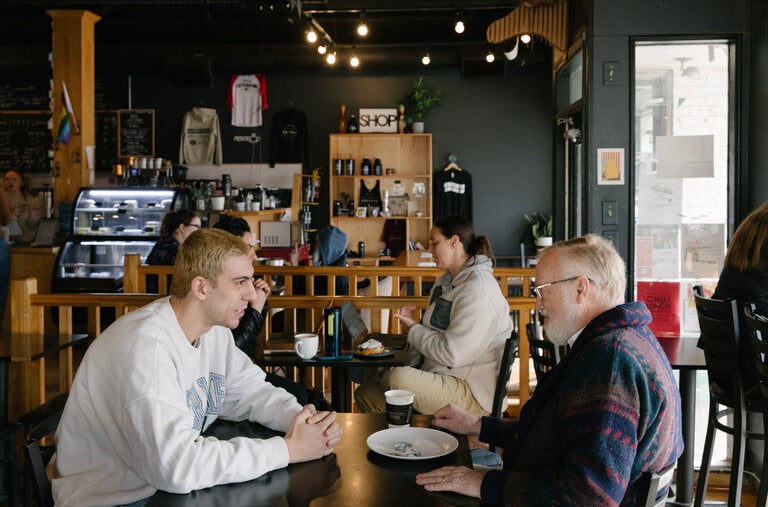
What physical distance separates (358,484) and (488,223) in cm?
987

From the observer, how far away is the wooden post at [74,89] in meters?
8.37

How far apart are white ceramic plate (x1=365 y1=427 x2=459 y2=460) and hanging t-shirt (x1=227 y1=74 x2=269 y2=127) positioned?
967 cm

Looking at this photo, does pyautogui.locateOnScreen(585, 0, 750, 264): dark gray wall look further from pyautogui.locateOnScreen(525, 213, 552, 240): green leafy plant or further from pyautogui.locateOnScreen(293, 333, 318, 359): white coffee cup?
pyautogui.locateOnScreen(525, 213, 552, 240): green leafy plant

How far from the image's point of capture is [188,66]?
10266 millimetres

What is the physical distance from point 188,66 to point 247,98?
4.07 feet

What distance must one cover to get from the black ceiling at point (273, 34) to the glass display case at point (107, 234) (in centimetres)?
277

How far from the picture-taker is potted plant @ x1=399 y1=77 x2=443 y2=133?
11047 mm

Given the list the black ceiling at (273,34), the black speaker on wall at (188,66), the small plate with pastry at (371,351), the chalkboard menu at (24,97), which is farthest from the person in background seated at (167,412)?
the chalkboard menu at (24,97)

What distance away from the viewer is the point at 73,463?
1.94 m

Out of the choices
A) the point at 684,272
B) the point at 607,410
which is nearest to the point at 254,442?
the point at 607,410

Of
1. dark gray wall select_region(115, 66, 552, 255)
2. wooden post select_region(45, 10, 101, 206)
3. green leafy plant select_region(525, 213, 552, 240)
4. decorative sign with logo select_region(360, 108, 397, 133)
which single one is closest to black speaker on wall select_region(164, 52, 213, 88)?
dark gray wall select_region(115, 66, 552, 255)

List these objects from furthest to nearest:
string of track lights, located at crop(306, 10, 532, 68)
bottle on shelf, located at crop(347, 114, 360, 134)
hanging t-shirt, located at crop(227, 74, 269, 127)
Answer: hanging t-shirt, located at crop(227, 74, 269, 127), bottle on shelf, located at crop(347, 114, 360, 134), string of track lights, located at crop(306, 10, 532, 68)

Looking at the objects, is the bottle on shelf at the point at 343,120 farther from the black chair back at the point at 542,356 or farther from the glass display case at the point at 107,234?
the black chair back at the point at 542,356

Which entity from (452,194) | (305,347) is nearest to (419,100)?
(452,194)
